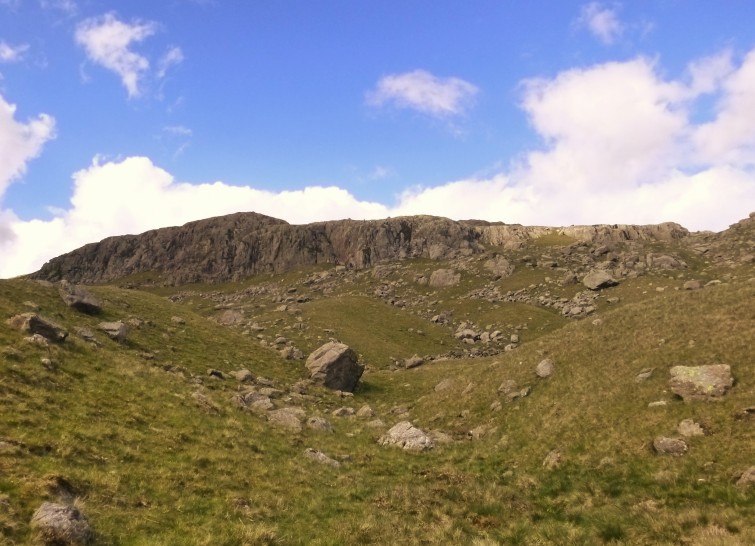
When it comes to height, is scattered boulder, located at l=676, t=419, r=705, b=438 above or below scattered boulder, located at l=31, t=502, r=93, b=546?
below

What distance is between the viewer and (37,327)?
28656mm

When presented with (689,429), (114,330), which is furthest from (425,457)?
(114,330)

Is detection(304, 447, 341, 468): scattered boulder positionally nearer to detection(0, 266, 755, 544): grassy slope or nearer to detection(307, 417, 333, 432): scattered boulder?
detection(0, 266, 755, 544): grassy slope

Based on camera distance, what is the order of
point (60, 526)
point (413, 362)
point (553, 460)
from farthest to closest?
point (413, 362)
point (553, 460)
point (60, 526)

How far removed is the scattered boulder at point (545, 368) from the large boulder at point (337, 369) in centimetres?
2232

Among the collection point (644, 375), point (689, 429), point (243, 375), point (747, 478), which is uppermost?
point (644, 375)

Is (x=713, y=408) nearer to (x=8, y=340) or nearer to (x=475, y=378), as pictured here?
(x=475, y=378)

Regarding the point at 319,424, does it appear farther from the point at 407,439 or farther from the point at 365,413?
the point at 365,413

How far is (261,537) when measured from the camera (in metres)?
14.2

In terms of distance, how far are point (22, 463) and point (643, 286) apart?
325 feet

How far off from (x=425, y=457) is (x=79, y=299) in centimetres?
3967

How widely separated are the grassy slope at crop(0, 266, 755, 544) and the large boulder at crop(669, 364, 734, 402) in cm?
71

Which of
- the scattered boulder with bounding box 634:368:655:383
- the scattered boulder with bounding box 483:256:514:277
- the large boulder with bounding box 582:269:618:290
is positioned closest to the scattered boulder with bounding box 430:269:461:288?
the scattered boulder with bounding box 483:256:514:277

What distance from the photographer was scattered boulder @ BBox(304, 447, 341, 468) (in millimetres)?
24803
